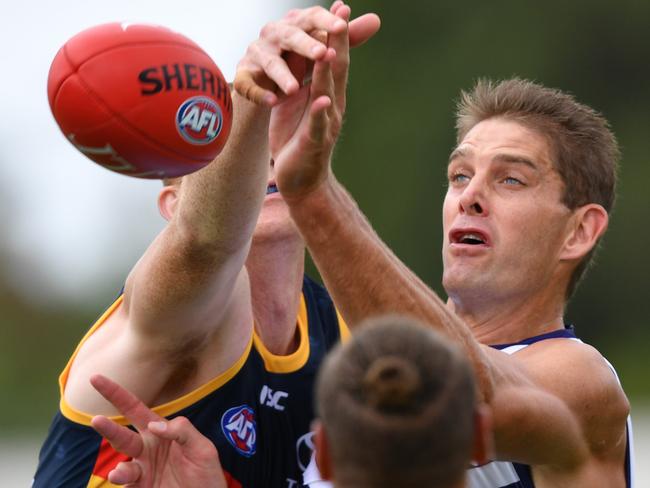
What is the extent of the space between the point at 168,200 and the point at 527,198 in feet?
5.66

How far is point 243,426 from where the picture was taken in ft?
18.8

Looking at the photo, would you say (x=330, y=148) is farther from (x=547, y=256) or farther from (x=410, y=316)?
(x=547, y=256)

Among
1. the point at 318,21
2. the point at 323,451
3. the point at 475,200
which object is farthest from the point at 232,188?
the point at 323,451

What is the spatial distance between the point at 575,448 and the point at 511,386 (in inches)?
22.9

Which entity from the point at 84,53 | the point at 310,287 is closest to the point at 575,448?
the point at 310,287

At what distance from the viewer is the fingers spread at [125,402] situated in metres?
5.15

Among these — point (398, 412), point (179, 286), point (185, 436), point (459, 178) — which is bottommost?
point (185, 436)

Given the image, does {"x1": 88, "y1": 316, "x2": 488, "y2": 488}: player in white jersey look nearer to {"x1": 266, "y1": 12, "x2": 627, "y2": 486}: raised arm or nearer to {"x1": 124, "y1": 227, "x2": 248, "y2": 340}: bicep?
{"x1": 266, "y1": 12, "x2": 627, "y2": 486}: raised arm

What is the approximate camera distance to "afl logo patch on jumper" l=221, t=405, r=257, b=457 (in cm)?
569

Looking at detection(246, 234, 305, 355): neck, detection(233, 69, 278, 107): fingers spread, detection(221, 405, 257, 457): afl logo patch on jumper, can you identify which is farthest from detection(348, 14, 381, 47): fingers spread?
detection(221, 405, 257, 457): afl logo patch on jumper

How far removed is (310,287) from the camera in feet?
21.9

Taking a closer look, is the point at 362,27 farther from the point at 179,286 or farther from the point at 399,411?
the point at 399,411

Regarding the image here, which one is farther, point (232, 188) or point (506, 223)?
point (506, 223)

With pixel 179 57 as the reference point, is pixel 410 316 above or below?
below
